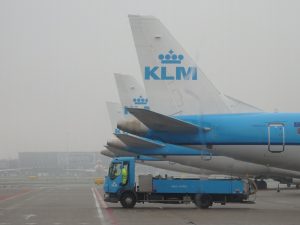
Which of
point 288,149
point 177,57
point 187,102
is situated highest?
point 177,57

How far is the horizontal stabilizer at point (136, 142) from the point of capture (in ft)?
109

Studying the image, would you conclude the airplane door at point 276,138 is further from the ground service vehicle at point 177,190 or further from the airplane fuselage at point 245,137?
the ground service vehicle at point 177,190

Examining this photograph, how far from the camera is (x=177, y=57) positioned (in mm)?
24594

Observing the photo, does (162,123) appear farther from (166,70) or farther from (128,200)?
(128,200)

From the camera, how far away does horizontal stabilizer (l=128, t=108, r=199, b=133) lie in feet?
70.5

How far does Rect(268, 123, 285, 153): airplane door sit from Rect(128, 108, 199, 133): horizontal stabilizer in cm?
336

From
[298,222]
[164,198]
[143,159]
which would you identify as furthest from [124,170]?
[143,159]

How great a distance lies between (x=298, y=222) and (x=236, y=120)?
18.6ft

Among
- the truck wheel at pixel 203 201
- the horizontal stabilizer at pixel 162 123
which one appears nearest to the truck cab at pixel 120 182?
the truck wheel at pixel 203 201

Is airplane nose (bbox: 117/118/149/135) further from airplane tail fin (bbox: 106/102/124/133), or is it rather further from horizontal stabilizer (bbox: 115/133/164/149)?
airplane tail fin (bbox: 106/102/124/133)

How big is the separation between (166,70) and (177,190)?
7.52m

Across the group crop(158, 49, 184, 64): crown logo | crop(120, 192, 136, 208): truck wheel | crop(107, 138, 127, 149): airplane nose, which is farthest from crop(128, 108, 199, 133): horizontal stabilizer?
crop(107, 138, 127, 149): airplane nose

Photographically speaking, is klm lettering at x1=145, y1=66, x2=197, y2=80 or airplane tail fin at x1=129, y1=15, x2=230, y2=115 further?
klm lettering at x1=145, y1=66, x2=197, y2=80

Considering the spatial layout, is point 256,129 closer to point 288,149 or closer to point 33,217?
point 288,149
